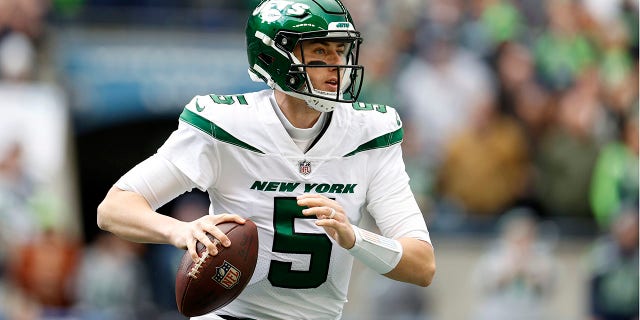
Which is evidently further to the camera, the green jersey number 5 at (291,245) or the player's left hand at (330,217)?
the green jersey number 5 at (291,245)

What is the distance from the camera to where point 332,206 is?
379cm

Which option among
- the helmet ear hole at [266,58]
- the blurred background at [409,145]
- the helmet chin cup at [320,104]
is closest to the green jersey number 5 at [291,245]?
the helmet chin cup at [320,104]

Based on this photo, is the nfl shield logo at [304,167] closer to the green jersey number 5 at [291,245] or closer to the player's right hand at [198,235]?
the green jersey number 5 at [291,245]

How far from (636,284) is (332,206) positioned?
6.52m

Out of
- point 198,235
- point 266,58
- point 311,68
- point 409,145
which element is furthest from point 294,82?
point 409,145

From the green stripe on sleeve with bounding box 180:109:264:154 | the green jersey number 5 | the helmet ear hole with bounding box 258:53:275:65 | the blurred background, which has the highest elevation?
the helmet ear hole with bounding box 258:53:275:65

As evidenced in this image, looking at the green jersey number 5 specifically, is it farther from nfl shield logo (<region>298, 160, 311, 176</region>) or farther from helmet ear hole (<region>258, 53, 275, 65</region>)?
helmet ear hole (<region>258, 53, 275, 65</region>)

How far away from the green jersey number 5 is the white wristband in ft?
0.63

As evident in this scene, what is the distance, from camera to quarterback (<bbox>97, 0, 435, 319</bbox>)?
4.05 metres

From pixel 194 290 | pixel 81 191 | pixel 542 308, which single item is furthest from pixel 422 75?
pixel 194 290

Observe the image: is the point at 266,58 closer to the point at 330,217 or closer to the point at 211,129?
the point at 211,129

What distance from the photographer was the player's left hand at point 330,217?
3730 millimetres

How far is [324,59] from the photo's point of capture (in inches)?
165

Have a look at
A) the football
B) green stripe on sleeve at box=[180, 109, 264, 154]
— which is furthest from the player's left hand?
green stripe on sleeve at box=[180, 109, 264, 154]
